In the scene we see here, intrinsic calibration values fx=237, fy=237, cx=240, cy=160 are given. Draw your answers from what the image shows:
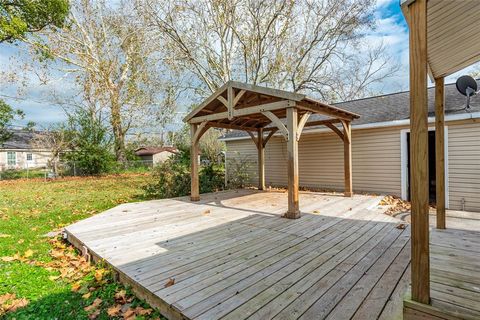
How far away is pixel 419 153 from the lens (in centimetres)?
171

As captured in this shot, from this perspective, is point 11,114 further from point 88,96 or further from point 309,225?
point 309,225

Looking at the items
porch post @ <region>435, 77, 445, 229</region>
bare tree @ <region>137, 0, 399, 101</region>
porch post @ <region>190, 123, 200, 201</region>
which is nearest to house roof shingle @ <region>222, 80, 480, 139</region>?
porch post @ <region>435, 77, 445, 229</region>

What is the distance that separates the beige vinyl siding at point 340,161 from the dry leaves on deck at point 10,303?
866 centimetres

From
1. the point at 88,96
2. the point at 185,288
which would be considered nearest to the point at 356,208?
the point at 185,288

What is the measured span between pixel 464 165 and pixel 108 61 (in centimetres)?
1934

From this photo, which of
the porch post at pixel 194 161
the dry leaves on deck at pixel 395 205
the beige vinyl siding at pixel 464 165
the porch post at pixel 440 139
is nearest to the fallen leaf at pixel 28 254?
the porch post at pixel 194 161

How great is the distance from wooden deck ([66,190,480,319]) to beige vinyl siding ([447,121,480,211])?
284 centimetres

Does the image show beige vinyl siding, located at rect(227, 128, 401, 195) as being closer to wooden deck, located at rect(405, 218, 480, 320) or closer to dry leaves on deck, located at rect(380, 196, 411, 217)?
dry leaves on deck, located at rect(380, 196, 411, 217)

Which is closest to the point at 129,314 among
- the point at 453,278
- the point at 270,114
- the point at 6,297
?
the point at 6,297

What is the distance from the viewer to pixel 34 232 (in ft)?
16.4

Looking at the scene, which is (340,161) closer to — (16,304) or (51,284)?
(51,284)

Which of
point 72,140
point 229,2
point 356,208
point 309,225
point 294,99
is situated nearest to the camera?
point 309,225

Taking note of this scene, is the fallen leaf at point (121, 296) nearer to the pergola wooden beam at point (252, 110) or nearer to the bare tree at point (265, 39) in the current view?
the pergola wooden beam at point (252, 110)

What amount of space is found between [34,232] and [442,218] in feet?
25.2
